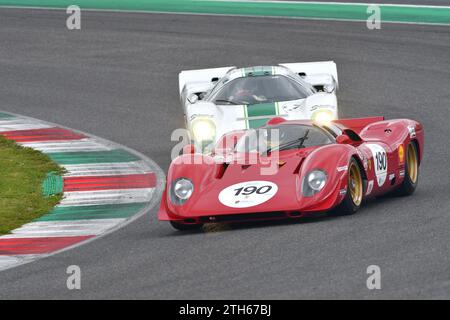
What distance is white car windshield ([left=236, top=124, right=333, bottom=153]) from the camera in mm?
12266

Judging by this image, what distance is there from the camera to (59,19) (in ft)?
90.3

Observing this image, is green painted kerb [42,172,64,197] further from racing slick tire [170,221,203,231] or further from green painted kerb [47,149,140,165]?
racing slick tire [170,221,203,231]

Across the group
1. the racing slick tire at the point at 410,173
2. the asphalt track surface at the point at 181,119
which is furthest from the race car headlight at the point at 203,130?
the racing slick tire at the point at 410,173

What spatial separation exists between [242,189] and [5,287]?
2.69 meters

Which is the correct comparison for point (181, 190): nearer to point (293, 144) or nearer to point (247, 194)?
point (247, 194)

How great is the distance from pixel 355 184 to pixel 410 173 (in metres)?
1.65

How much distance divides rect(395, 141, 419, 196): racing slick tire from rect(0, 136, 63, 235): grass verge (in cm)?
397

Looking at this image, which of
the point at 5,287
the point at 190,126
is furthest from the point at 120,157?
the point at 5,287

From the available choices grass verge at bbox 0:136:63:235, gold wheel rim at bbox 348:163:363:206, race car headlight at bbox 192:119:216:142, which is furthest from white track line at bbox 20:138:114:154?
gold wheel rim at bbox 348:163:363:206

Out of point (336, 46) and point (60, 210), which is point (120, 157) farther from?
→ point (336, 46)

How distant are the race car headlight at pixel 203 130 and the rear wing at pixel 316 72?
2.27 m

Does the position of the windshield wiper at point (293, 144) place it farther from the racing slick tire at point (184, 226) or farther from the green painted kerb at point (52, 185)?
the green painted kerb at point (52, 185)

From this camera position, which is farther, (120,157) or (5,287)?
(120,157)

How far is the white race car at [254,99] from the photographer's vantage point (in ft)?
52.0
